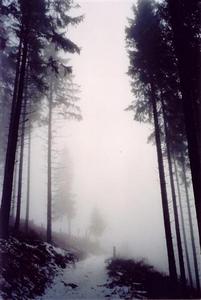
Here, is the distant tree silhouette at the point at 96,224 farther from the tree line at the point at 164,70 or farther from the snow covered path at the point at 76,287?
the snow covered path at the point at 76,287

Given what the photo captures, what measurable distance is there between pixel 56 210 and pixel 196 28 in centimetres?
3656


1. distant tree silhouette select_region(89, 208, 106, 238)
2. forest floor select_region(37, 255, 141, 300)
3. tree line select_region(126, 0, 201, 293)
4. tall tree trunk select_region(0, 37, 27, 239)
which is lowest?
forest floor select_region(37, 255, 141, 300)

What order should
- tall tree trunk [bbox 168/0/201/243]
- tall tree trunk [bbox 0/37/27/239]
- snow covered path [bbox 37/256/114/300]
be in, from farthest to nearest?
1. tall tree trunk [bbox 0/37/27/239]
2. snow covered path [bbox 37/256/114/300]
3. tall tree trunk [bbox 168/0/201/243]

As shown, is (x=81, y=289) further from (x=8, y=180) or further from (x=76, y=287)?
(x=8, y=180)

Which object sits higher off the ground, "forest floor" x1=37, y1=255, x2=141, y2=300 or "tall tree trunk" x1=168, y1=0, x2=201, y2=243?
"tall tree trunk" x1=168, y1=0, x2=201, y2=243

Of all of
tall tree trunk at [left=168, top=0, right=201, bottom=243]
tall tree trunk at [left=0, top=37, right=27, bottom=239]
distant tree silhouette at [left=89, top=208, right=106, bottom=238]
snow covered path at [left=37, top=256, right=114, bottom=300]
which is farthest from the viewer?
distant tree silhouette at [left=89, top=208, right=106, bottom=238]

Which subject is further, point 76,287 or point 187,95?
point 76,287

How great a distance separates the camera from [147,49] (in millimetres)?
14953

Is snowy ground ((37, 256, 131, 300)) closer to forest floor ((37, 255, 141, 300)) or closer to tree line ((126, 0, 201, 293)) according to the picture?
forest floor ((37, 255, 141, 300))

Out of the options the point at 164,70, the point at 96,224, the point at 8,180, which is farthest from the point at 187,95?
the point at 96,224

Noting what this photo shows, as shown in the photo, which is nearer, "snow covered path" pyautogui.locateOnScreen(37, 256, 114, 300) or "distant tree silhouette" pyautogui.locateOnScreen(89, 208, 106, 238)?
"snow covered path" pyautogui.locateOnScreen(37, 256, 114, 300)

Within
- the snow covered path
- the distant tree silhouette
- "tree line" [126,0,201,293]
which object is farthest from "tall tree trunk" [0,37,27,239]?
the distant tree silhouette

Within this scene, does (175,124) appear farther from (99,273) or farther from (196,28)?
(99,273)

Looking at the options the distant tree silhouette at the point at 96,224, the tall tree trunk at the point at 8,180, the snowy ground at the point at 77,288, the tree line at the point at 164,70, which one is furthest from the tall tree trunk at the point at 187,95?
the distant tree silhouette at the point at 96,224
